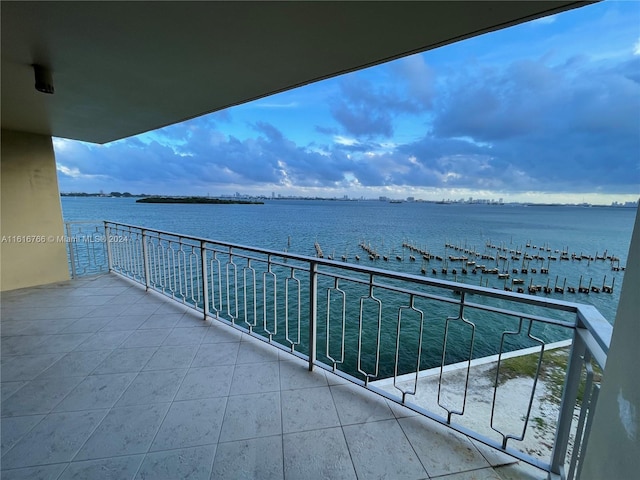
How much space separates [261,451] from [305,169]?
4274 centimetres

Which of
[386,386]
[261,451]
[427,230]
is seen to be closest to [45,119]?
[261,451]

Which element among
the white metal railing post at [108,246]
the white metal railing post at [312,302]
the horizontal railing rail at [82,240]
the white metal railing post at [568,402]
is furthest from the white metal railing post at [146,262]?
the white metal railing post at [568,402]

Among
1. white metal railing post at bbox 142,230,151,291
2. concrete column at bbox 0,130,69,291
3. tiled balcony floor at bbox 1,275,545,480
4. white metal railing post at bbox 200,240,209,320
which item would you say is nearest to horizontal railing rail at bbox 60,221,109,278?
concrete column at bbox 0,130,69,291

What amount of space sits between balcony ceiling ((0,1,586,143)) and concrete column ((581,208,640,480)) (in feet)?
4.53

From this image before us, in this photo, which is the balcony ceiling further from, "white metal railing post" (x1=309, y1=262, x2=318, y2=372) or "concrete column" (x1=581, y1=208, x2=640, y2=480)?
"white metal railing post" (x1=309, y1=262, x2=318, y2=372)

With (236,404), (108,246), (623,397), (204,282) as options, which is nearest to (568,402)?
(623,397)

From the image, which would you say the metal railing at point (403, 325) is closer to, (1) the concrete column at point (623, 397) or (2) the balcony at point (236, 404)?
(2) the balcony at point (236, 404)

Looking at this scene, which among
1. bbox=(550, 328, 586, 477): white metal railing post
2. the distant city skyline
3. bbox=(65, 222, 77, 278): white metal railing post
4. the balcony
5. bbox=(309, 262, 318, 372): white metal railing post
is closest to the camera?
bbox=(550, 328, 586, 477): white metal railing post

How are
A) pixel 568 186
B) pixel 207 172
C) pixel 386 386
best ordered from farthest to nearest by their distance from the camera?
pixel 207 172 < pixel 568 186 < pixel 386 386

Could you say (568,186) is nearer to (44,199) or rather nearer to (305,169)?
(305,169)

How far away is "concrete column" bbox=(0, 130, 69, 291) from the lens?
3904mm

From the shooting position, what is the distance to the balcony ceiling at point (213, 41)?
131cm

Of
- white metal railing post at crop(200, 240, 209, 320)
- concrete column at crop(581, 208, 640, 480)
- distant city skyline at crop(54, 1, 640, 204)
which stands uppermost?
distant city skyline at crop(54, 1, 640, 204)

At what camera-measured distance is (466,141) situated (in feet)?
136
